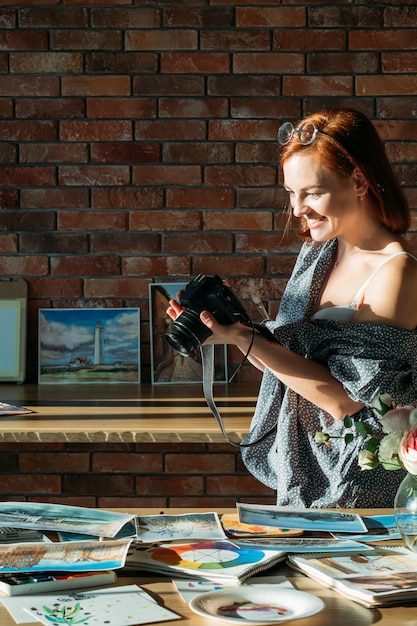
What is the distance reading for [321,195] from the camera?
185 cm

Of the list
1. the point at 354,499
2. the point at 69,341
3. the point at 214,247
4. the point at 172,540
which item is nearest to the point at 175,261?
the point at 214,247

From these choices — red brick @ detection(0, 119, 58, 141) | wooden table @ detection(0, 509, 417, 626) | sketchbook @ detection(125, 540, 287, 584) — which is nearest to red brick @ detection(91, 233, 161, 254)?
red brick @ detection(0, 119, 58, 141)

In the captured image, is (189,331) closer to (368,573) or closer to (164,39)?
(368,573)

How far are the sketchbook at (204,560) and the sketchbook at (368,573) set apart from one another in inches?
2.0

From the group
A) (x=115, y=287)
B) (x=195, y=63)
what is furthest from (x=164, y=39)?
A: (x=115, y=287)

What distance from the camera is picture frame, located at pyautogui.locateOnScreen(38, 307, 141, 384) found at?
3082mm

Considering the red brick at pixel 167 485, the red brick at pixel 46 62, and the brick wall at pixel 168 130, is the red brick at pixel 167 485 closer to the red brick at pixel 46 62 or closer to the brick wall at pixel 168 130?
the brick wall at pixel 168 130

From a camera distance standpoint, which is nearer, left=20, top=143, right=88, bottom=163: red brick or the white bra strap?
the white bra strap

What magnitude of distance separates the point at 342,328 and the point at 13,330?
158 centimetres

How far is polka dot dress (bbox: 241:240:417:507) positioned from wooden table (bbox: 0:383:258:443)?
34 centimetres

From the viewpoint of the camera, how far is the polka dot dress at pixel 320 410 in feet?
5.84

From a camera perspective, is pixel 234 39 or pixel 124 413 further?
pixel 234 39

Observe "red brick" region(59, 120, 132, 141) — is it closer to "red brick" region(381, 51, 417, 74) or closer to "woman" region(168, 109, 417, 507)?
"red brick" region(381, 51, 417, 74)

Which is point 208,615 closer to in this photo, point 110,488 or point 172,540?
point 172,540
